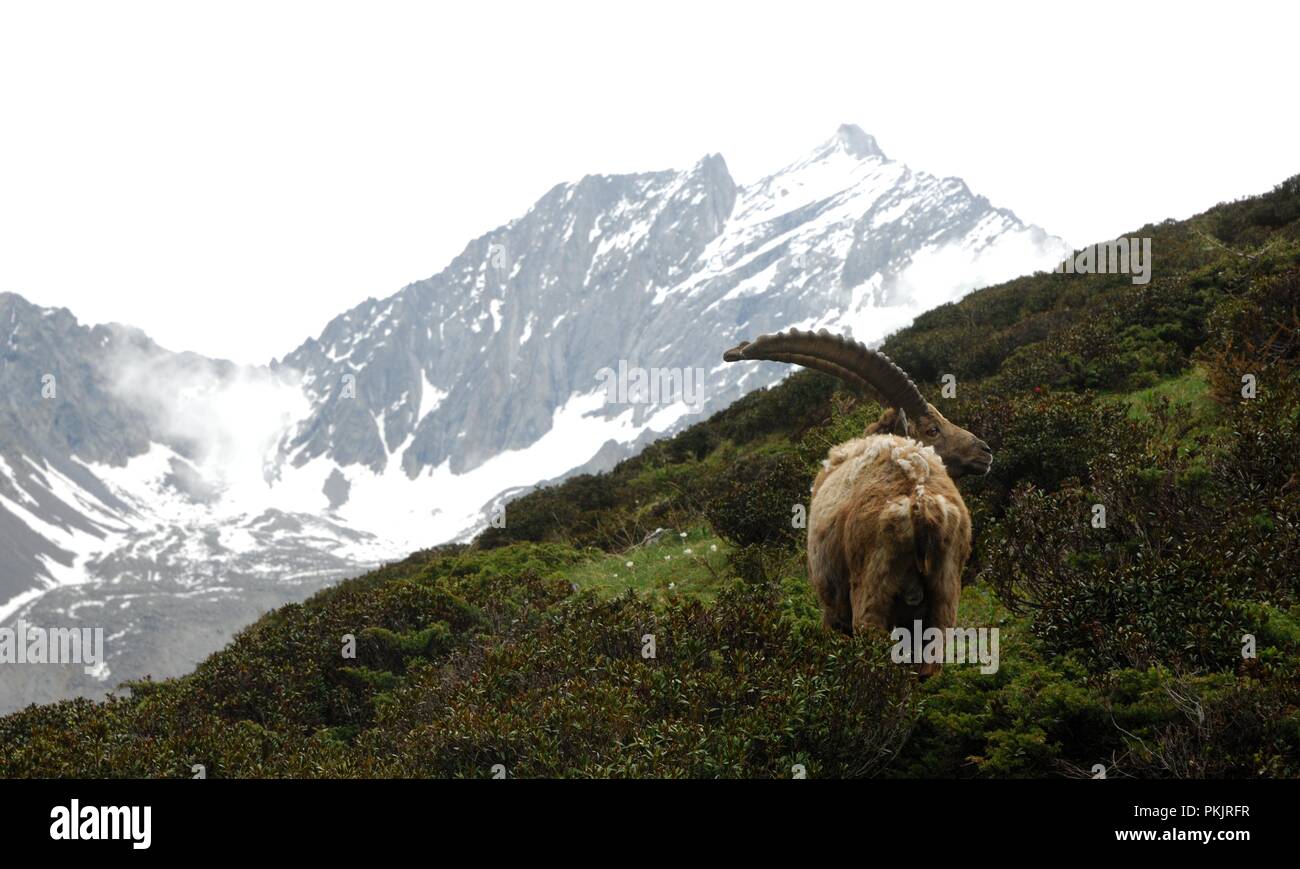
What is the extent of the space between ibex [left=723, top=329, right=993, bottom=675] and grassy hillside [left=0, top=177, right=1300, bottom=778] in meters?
0.36

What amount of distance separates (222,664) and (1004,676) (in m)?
8.20

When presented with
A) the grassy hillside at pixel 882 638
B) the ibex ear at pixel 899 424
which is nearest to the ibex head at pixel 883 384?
the ibex ear at pixel 899 424

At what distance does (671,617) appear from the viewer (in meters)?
7.32

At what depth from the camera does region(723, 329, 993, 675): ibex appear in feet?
18.9

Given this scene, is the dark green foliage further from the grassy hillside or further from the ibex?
the ibex

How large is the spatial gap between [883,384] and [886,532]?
2.59 meters

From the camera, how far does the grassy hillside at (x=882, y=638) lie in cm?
527

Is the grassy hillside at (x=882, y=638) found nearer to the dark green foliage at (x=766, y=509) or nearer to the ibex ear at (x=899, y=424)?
the dark green foliage at (x=766, y=509)

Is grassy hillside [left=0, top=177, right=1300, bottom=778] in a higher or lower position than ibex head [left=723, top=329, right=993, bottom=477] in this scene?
lower

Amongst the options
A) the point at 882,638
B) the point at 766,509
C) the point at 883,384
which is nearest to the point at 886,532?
the point at 882,638

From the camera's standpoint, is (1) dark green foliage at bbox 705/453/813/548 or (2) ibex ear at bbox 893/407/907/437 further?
(1) dark green foliage at bbox 705/453/813/548

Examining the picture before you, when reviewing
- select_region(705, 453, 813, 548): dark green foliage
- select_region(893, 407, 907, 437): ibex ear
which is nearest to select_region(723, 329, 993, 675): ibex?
select_region(893, 407, 907, 437): ibex ear
